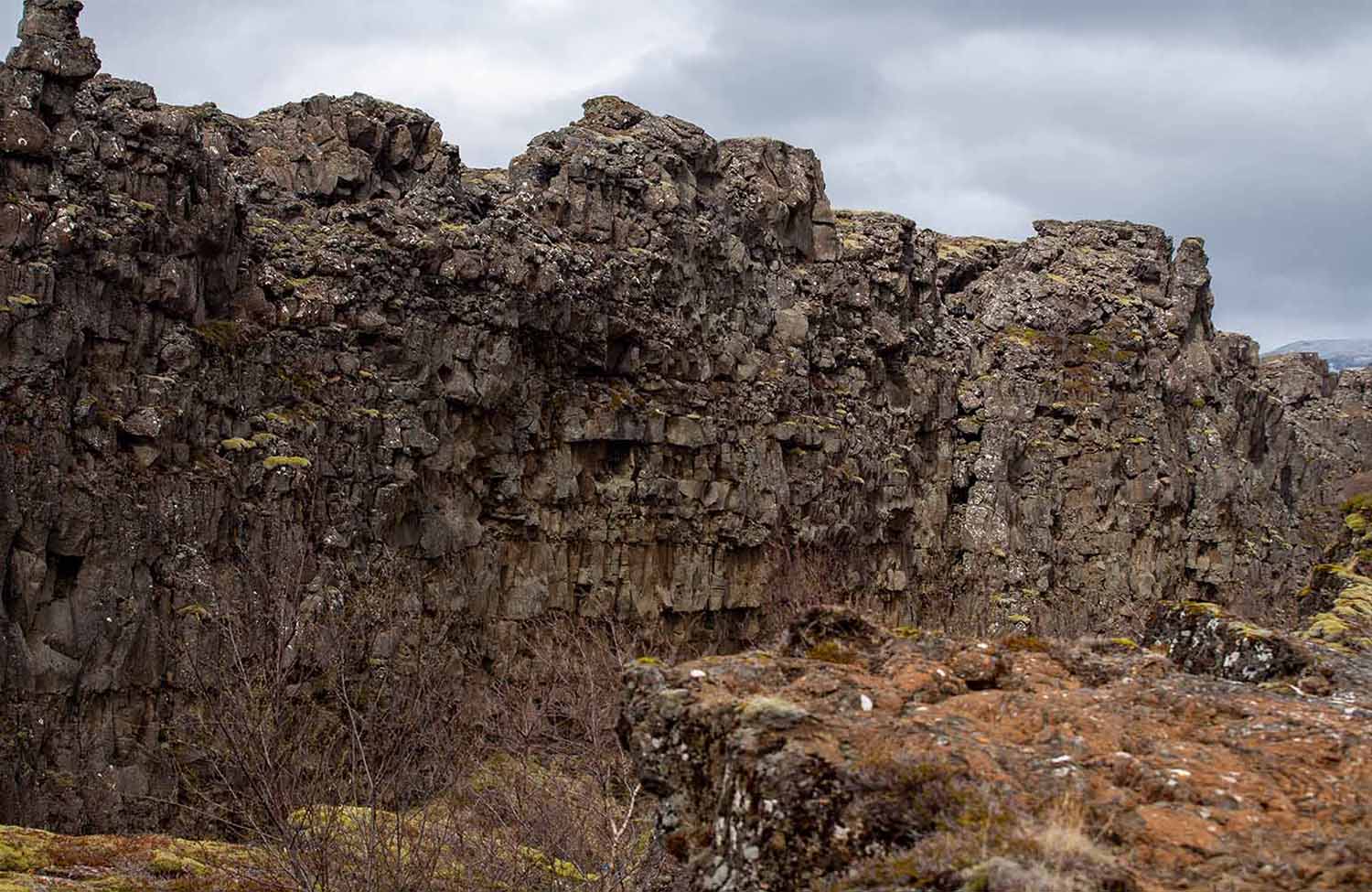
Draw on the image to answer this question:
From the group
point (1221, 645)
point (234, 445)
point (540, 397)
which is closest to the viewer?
point (1221, 645)

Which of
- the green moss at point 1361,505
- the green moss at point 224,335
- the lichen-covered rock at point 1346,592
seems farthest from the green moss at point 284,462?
the green moss at point 1361,505

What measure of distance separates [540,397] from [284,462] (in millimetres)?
11074

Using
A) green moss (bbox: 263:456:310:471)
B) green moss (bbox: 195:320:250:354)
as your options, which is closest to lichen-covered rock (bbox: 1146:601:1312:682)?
green moss (bbox: 263:456:310:471)

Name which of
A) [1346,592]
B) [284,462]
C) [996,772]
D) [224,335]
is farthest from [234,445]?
[996,772]

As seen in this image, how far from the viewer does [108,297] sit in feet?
104

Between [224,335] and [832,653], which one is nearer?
[832,653]

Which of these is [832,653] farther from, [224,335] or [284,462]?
[224,335]

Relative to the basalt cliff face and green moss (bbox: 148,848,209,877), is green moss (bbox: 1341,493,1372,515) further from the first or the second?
the basalt cliff face

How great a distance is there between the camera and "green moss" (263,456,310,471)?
1366 inches

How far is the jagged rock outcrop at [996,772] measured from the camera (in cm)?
693

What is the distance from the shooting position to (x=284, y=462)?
115 feet

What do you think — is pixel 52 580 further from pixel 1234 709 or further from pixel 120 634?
pixel 1234 709

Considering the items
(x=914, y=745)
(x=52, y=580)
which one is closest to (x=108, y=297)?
(x=52, y=580)

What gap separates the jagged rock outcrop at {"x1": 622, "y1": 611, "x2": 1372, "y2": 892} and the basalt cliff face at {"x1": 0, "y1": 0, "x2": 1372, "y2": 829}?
81.8 feet
